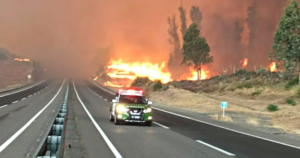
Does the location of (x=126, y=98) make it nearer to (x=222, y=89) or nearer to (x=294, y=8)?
(x=294, y=8)

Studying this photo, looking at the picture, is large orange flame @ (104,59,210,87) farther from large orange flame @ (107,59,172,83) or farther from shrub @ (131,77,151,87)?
shrub @ (131,77,151,87)

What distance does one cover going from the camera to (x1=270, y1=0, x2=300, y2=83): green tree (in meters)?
41.7

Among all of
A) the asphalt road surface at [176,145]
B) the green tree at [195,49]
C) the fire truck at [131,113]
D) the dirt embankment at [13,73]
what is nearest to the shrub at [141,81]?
the green tree at [195,49]

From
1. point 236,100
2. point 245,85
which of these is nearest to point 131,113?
point 236,100

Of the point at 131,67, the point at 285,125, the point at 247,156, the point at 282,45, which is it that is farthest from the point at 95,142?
the point at 131,67

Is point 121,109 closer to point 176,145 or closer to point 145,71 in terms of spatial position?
point 176,145

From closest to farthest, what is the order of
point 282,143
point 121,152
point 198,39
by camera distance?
point 121,152 < point 282,143 < point 198,39

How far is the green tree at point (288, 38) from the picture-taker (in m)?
41.7

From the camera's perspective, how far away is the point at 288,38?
42.1 m

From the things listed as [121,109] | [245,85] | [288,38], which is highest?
[288,38]

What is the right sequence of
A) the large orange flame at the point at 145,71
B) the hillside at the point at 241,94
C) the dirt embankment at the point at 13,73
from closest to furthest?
1. the hillside at the point at 241,94
2. the large orange flame at the point at 145,71
3. the dirt embankment at the point at 13,73

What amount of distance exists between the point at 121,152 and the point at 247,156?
3649 millimetres

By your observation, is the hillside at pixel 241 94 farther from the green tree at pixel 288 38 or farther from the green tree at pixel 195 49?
the green tree at pixel 195 49

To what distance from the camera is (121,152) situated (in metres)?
10.1
